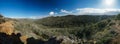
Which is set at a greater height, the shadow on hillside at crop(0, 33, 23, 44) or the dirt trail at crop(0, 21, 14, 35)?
the dirt trail at crop(0, 21, 14, 35)

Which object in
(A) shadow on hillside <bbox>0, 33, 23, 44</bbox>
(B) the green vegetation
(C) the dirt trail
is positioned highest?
(C) the dirt trail

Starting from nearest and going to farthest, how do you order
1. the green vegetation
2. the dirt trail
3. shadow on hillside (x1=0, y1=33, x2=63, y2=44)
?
1. shadow on hillside (x1=0, y1=33, x2=63, y2=44)
2. the dirt trail
3. the green vegetation

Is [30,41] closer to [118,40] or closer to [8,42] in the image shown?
[8,42]

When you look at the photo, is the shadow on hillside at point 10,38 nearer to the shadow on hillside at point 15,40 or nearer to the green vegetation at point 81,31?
the shadow on hillside at point 15,40

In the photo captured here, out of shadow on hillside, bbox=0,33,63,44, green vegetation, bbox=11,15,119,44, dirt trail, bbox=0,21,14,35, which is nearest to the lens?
shadow on hillside, bbox=0,33,63,44

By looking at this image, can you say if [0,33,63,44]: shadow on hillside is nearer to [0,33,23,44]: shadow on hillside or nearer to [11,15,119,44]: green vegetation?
[0,33,23,44]: shadow on hillside

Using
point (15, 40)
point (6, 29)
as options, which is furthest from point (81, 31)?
point (15, 40)

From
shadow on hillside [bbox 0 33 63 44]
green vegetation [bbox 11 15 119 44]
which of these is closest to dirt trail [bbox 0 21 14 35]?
shadow on hillside [bbox 0 33 63 44]

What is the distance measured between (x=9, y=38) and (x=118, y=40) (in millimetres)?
18774

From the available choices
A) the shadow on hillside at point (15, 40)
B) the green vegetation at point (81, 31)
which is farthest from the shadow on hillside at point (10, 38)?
the green vegetation at point (81, 31)

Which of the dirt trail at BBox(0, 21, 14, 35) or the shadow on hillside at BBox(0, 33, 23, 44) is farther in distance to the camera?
the dirt trail at BBox(0, 21, 14, 35)

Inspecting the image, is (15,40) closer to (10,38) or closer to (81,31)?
(10,38)

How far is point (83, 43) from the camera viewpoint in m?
48.9

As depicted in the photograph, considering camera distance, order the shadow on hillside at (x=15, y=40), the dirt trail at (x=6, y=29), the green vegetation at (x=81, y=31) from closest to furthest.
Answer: the shadow on hillside at (x=15, y=40), the dirt trail at (x=6, y=29), the green vegetation at (x=81, y=31)
